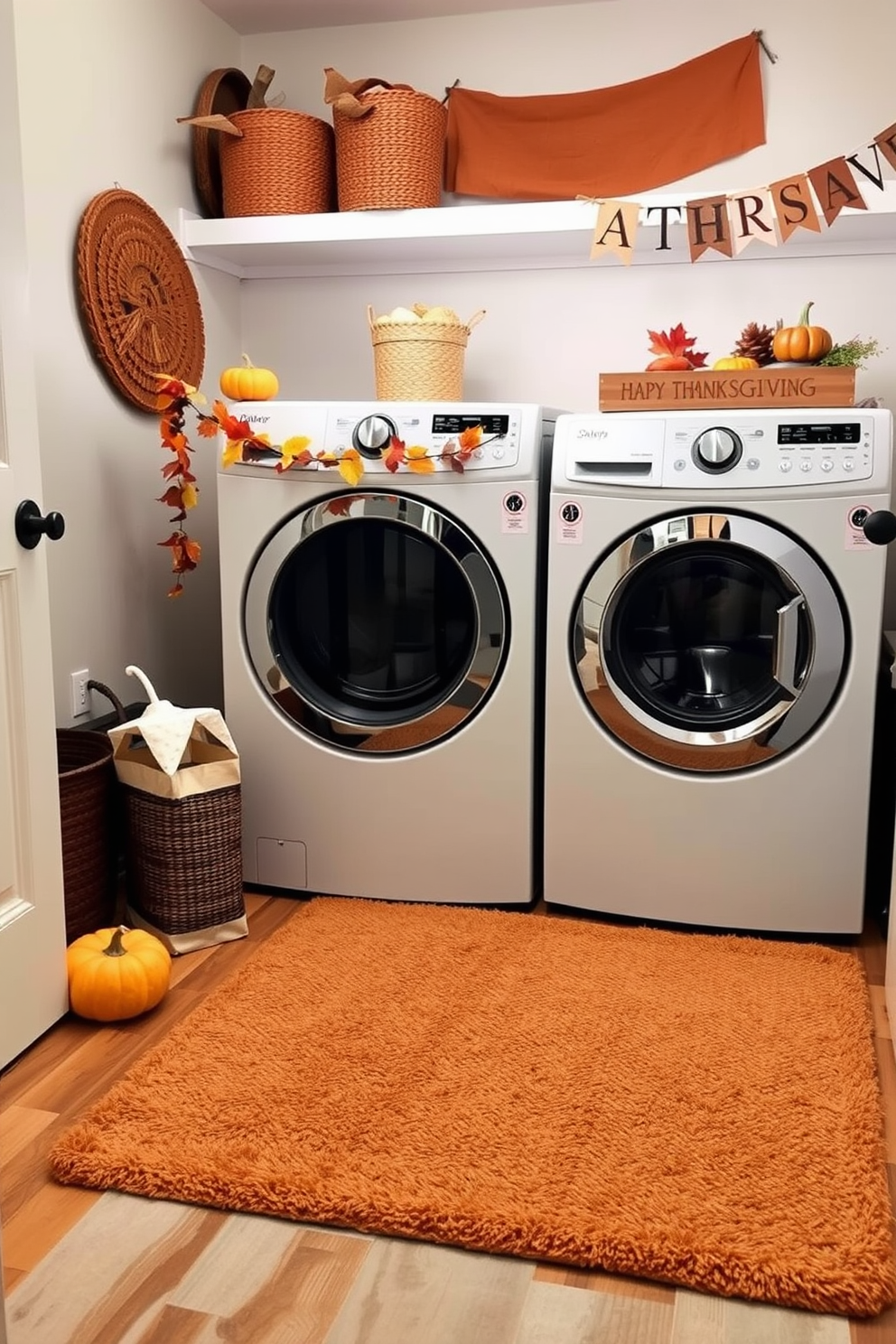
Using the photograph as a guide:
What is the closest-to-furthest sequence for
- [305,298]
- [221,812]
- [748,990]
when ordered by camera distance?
1. [748,990]
2. [221,812]
3. [305,298]

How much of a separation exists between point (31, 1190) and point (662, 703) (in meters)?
1.38

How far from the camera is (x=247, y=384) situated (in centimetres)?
245

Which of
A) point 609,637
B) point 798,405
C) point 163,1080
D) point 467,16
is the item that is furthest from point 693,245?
point 163,1080

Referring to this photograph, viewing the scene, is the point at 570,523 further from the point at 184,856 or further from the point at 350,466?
the point at 184,856

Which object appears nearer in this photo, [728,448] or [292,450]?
[728,448]

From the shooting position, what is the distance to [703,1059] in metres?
1.82

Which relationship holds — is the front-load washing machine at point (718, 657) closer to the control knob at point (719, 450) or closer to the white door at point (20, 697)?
the control knob at point (719, 450)

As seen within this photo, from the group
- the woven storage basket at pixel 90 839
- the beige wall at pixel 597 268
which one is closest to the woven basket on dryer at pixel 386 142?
the beige wall at pixel 597 268

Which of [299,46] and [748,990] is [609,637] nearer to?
[748,990]

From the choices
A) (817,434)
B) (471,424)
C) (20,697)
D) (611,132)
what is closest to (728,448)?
(817,434)

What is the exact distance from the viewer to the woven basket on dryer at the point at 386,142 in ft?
8.89

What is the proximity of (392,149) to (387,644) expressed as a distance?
1188mm

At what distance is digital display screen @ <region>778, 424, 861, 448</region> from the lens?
7.04 ft

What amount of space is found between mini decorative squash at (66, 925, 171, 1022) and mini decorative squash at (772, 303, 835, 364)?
1.64m
